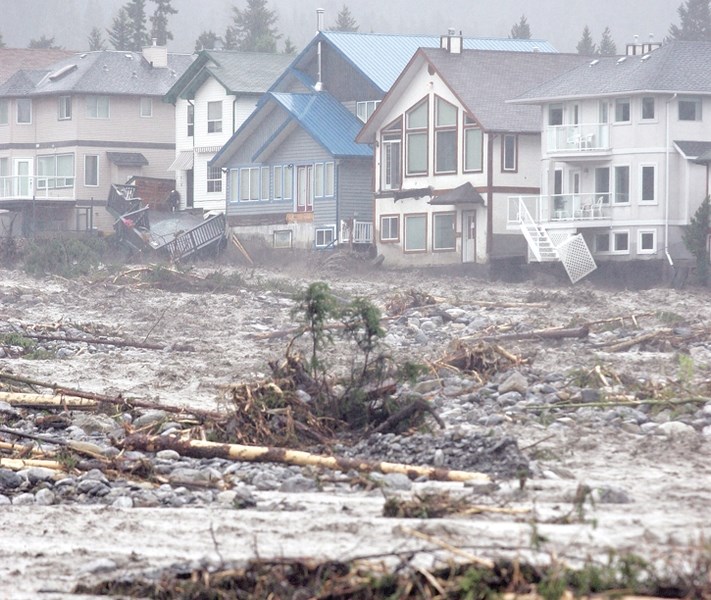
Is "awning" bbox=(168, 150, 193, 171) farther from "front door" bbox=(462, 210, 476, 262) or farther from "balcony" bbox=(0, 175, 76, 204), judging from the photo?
"front door" bbox=(462, 210, 476, 262)

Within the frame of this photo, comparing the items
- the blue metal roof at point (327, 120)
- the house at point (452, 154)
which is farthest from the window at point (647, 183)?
the blue metal roof at point (327, 120)

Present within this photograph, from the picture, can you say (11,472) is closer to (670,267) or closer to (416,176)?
(670,267)

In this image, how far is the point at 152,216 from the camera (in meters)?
57.8

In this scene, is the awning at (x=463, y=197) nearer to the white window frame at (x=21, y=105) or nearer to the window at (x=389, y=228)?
the window at (x=389, y=228)

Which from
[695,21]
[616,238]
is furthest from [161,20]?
[616,238]

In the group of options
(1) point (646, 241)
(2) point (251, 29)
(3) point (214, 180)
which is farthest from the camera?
(2) point (251, 29)

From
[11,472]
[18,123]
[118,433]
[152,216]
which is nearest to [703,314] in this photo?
[118,433]

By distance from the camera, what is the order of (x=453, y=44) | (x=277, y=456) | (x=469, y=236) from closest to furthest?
(x=277, y=456), (x=469, y=236), (x=453, y=44)

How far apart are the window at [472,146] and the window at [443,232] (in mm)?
1643

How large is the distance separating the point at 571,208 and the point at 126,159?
2576 centimetres

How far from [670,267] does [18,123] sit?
35.1 m

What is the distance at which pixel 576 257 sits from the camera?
43406 mm

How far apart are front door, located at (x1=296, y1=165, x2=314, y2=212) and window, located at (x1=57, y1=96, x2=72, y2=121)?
15.8 meters

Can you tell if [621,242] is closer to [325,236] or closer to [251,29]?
[325,236]
